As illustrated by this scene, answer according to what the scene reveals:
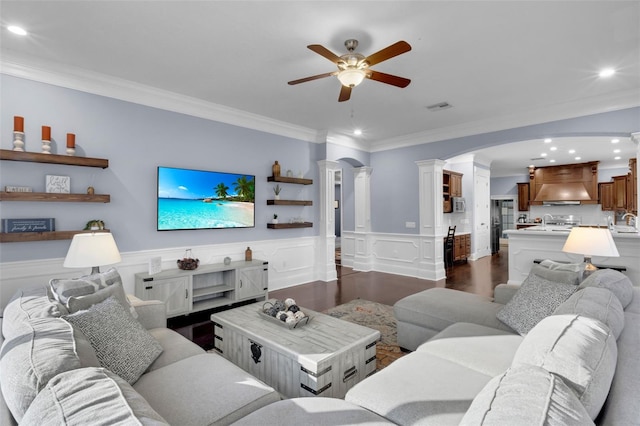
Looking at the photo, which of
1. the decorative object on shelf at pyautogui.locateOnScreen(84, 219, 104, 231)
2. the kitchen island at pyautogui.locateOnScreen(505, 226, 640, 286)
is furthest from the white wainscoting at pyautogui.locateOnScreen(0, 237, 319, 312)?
the kitchen island at pyautogui.locateOnScreen(505, 226, 640, 286)

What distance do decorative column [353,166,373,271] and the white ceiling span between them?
259 cm

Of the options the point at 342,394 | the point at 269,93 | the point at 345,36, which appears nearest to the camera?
the point at 342,394

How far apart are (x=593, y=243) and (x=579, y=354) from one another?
2.29 meters

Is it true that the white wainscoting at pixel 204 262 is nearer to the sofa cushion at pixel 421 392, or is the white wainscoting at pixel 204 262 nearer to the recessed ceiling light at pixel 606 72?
the sofa cushion at pixel 421 392

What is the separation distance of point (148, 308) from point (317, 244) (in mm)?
3917

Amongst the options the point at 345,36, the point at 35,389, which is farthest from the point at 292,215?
the point at 35,389

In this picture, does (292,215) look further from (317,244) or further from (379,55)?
(379,55)

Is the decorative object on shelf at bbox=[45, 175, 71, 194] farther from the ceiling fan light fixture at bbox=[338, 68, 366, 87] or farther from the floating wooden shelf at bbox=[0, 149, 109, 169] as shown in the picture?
the ceiling fan light fixture at bbox=[338, 68, 366, 87]

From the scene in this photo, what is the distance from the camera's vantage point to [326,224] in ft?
20.0

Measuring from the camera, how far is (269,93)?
166 inches

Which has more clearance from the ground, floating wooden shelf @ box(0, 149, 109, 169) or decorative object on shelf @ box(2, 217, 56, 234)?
floating wooden shelf @ box(0, 149, 109, 169)

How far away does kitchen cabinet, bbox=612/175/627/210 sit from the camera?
9.44m

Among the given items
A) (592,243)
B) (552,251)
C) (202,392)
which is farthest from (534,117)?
(202,392)

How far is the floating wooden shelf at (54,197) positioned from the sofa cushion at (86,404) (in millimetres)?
2977
